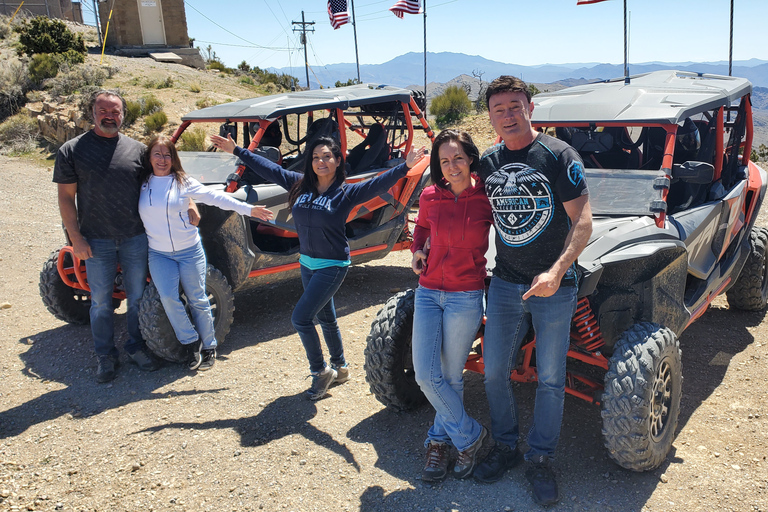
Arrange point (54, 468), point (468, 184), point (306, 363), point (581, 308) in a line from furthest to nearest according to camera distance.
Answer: point (306, 363) < point (54, 468) < point (581, 308) < point (468, 184)

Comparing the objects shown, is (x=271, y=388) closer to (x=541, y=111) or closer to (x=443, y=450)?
(x=443, y=450)

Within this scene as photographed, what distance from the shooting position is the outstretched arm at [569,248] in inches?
101

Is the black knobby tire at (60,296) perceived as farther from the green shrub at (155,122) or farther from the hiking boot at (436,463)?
the green shrub at (155,122)

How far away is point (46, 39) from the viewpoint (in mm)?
25281

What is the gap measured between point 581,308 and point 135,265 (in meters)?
3.15

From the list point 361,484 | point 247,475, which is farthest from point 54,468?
point 361,484

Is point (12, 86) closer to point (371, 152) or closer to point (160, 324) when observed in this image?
point (371, 152)

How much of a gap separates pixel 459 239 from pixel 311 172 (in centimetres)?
131

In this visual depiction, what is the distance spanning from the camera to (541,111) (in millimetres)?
4520

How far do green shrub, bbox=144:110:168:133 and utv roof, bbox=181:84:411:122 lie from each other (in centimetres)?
A: 1174

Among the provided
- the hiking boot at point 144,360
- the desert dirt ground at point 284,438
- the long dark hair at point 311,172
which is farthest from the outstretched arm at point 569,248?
the hiking boot at point 144,360

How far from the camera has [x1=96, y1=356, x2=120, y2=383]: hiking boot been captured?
4.59 metres

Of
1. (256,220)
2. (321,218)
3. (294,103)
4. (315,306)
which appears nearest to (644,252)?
(321,218)

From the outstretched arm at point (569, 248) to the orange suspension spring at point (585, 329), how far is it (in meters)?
0.62
